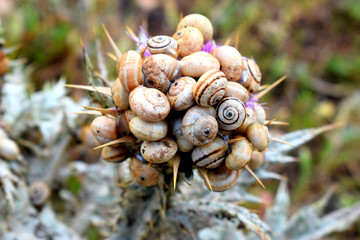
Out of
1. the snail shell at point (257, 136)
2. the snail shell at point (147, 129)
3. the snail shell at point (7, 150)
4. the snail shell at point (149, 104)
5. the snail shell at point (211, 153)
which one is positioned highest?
the snail shell at point (149, 104)

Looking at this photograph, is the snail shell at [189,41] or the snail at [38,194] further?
the snail at [38,194]

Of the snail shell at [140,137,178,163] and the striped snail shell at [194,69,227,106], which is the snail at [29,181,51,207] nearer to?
the snail shell at [140,137,178,163]

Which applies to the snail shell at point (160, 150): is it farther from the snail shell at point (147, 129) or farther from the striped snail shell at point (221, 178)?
the striped snail shell at point (221, 178)

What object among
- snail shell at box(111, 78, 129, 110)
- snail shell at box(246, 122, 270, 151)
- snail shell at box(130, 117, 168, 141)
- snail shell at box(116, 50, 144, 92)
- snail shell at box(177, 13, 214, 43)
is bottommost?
snail shell at box(246, 122, 270, 151)

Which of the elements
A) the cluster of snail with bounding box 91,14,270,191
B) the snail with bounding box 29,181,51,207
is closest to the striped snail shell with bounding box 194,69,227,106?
the cluster of snail with bounding box 91,14,270,191

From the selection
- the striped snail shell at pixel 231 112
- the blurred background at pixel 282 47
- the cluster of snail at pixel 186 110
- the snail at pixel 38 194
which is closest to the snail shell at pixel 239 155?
the cluster of snail at pixel 186 110

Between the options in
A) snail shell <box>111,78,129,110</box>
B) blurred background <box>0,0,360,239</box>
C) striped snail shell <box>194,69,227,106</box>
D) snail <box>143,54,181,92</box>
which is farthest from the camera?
blurred background <box>0,0,360,239</box>

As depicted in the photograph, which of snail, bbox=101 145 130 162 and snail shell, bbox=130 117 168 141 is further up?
snail shell, bbox=130 117 168 141
